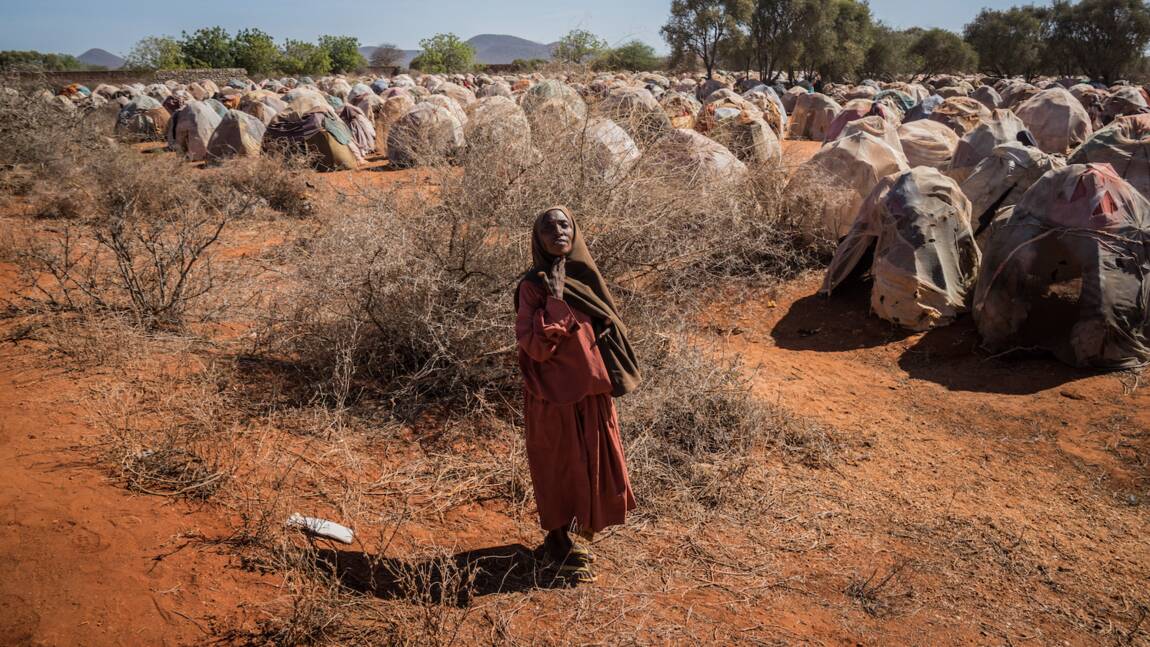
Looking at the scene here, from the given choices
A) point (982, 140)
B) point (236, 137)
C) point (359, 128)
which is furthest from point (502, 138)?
point (359, 128)

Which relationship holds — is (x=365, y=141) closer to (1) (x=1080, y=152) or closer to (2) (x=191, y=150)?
(2) (x=191, y=150)

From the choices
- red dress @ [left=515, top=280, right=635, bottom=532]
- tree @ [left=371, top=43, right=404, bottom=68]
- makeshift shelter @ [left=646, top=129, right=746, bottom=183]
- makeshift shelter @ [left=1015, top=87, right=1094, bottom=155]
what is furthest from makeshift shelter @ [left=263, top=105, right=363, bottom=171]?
tree @ [left=371, top=43, right=404, bottom=68]

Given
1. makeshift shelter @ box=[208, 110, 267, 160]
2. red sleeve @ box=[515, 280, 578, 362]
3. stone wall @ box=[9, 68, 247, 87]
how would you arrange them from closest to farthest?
1. red sleeve @ box=[515, 280, 578, 362]
2. makeshift shelter @ box=[208, 110, 267, 160]
3. stone wall @ box=[9, 68, 247, 87]

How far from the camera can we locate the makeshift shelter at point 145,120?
16.8 metres

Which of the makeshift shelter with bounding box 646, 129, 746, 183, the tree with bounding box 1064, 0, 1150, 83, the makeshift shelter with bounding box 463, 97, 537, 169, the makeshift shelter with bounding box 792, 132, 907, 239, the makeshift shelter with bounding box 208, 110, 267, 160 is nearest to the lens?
the makeshift shelter with bounding box 463, 97, 537, 169

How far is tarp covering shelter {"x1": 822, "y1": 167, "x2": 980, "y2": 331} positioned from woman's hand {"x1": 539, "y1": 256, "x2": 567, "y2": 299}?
435 cm

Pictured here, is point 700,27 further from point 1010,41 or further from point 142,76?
point 142,76

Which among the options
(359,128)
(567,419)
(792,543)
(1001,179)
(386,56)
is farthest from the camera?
(386,56)

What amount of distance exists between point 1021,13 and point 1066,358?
49327 millimetres

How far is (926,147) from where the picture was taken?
31.3 ft

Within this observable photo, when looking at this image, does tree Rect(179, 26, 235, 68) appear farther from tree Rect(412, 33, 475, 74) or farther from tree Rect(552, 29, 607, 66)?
tree Rect(552, 29, 607, 66)

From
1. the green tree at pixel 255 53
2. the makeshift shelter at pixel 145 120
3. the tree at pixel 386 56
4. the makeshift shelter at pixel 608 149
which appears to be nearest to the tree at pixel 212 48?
the green tree at pixel 255 53

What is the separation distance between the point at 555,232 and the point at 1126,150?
722cm

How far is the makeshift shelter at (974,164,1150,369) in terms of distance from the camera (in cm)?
501
